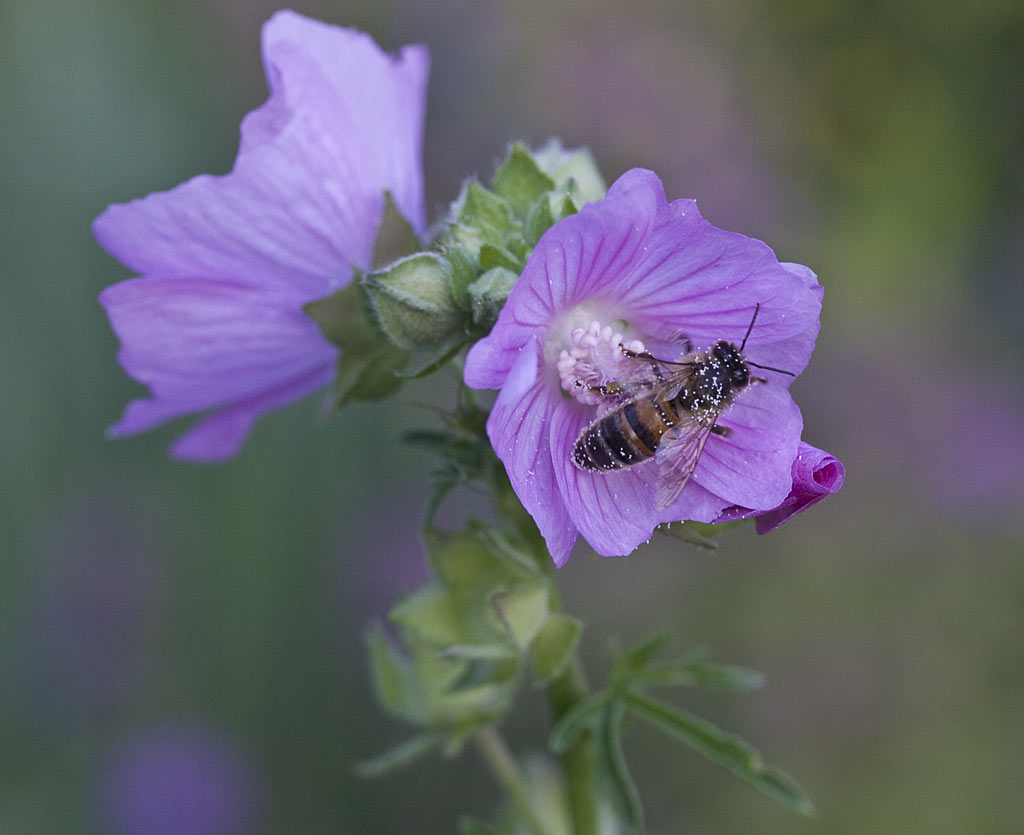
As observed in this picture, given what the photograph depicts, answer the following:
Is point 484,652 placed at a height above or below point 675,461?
below

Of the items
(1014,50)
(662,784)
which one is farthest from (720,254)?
(1014,50)

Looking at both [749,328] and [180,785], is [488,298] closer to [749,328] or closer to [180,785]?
[749,328]

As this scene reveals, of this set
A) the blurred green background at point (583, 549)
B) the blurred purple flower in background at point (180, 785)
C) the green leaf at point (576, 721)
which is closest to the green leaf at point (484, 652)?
the green leaf at point (576, 721)

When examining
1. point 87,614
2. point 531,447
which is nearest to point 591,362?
point 531,447

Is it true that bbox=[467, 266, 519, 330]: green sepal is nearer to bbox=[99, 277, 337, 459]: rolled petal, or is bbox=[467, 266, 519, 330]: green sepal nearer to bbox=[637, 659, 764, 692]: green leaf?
bbox=[99, 277, 337, 459]: rolled petal

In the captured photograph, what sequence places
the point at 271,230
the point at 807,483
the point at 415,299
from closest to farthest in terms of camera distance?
1. the point at 807,483
2. the point at 415,299
3. the point at 271,230

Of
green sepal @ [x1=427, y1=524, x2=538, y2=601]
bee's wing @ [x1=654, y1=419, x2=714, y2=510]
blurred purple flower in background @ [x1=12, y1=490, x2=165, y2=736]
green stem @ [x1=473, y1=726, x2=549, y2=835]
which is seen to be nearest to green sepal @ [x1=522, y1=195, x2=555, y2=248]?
bee's wing @ [x1=654, y1=419, x2=714, y2=510]

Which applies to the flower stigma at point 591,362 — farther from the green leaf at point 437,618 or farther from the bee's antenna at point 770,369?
the green leaf at point 437,618
